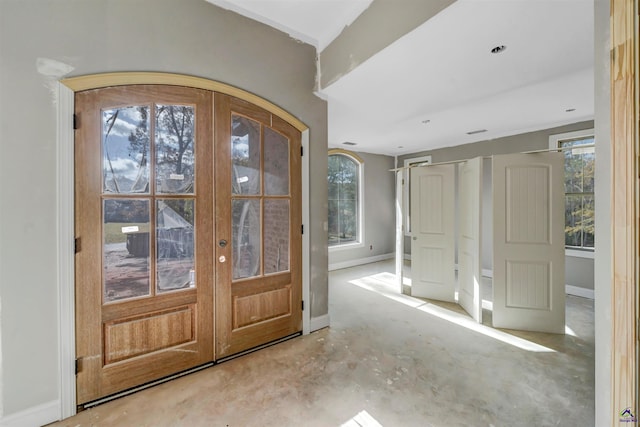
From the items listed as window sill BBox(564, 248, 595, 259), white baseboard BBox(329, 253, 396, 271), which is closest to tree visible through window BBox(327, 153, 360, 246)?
white baseboard BBox(329, 253, 396, 271)

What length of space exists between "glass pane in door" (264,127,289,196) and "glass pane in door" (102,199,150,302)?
974mm

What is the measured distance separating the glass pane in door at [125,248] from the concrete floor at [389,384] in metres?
0.74

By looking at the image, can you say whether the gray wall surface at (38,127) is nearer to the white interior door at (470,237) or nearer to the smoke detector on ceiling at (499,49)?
the smoke detector on ceiling at (499,49)

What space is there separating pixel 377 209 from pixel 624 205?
524 centimetres

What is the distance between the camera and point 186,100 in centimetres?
201

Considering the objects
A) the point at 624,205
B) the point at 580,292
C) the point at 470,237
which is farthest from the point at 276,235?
the point at 580,292

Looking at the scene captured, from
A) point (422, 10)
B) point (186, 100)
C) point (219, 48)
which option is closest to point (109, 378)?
point (186, 100)

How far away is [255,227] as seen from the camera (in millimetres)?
2338

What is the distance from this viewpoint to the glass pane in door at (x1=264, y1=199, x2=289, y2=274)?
2.41 m

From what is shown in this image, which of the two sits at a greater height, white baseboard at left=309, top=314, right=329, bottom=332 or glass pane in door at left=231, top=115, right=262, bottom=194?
glass pane in door at left=231, top=115, right=262, bottom=194

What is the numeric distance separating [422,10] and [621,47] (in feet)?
3.86

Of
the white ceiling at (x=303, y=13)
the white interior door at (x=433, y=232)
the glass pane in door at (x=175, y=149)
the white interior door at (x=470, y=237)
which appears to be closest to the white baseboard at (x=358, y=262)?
the white interior door at (x=433, y=232)

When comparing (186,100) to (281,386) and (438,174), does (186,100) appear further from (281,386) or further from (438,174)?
(438,174)

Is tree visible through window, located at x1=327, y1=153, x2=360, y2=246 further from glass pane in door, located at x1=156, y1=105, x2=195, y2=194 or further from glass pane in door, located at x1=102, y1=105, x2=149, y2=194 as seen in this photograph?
glass pane in door, located at x1=102, y1=105, x2=149, y2=194
